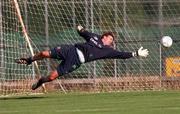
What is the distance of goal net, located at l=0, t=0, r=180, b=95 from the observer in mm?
22047

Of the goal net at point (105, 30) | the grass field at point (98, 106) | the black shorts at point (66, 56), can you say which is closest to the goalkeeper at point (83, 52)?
the black shorts at point (66, 56)

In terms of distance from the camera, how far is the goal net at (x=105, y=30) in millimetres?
22047

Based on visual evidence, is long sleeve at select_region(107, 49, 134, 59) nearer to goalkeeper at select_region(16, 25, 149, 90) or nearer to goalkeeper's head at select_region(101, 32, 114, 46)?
goalkeeper at select_region(16, 25, 149, 90)

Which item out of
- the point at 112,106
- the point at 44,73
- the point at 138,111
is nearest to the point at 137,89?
the point at 44,73

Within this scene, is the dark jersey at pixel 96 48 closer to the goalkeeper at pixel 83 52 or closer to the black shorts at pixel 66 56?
the goalkeeper at pixel 83 52

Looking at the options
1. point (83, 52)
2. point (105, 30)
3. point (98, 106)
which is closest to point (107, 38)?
point (83, 52)

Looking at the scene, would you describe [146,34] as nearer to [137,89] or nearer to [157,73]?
[157,73]

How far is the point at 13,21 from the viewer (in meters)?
21.5

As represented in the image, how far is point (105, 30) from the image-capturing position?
22797 millimetres

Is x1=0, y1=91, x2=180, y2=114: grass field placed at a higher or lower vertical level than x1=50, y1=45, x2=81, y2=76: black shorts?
lower

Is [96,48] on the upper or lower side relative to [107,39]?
lower

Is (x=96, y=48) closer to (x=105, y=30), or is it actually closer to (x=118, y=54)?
(x=118, y=54)

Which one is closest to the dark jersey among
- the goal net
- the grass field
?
the grass field

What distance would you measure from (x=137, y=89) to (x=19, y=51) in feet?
12.7
